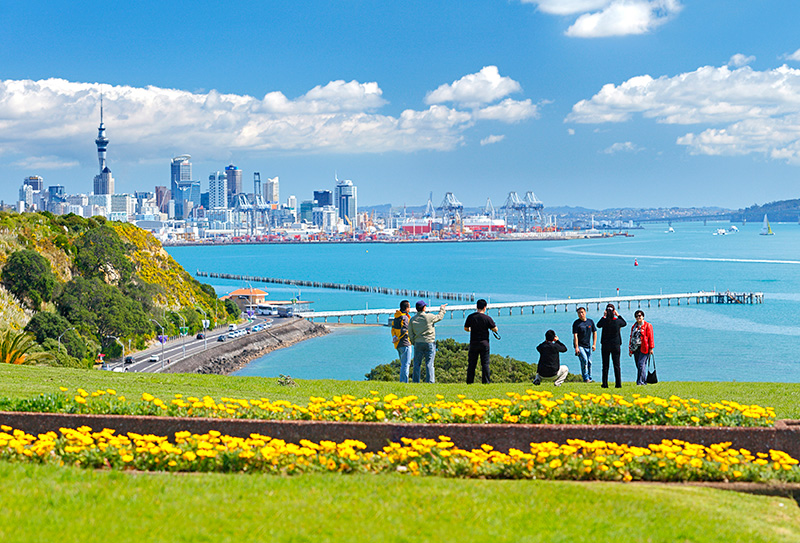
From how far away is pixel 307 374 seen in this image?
55.6m

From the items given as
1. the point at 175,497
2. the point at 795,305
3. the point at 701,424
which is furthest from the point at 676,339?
the point at 175,497

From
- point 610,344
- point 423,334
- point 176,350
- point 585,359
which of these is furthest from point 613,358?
point 176,350

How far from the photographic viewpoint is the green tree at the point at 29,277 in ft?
164

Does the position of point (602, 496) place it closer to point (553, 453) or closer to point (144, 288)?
point (553, 453)

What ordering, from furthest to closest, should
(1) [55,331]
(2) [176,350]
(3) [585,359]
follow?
(2) [176,350] < (1) [55,331] < (3) [585,359]

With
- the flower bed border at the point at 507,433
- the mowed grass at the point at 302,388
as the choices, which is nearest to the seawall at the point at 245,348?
the mowed grass at the point at 302,388

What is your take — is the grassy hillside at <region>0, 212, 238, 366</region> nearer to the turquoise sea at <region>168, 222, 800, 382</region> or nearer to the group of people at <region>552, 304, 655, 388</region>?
the turquoise sea at <region>168, 222, 800, 382</region>

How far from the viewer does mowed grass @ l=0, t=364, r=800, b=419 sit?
11.2 meters

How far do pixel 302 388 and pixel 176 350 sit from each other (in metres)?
48.5

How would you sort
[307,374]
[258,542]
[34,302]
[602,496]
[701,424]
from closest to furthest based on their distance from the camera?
[258,542]
[602,496]
[701,424]
[34,302]
[307,374]

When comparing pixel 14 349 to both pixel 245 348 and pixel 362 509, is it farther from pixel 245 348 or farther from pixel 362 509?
pixel 245 348

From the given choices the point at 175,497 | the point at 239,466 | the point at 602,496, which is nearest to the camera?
the point at 175,497

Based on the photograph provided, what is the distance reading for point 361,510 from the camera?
18.4 ft

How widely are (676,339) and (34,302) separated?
1980 inches
